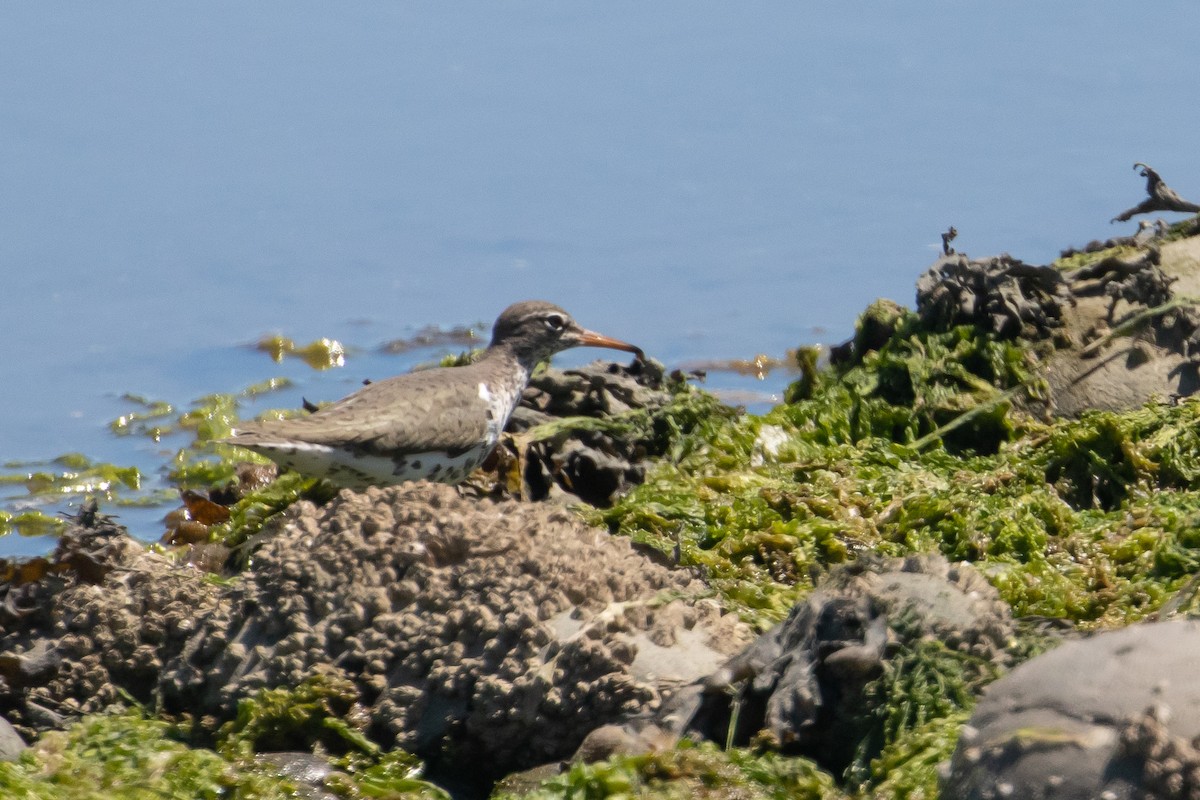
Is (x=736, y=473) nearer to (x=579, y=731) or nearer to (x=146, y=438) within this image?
(x=579, y=731)

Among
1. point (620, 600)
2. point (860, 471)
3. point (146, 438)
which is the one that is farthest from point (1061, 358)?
point (146, 438)

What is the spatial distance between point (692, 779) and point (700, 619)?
2.20 ft

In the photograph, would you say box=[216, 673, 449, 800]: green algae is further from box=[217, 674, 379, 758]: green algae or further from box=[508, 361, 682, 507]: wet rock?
box=[508, 361, 682, 507]: wet rock

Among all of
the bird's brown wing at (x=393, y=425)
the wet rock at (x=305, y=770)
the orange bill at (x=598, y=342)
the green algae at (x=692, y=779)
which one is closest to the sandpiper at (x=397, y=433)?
the bird's brown wing at (x=393, y=425)

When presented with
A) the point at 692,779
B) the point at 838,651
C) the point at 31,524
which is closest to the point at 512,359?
the point at 31,524

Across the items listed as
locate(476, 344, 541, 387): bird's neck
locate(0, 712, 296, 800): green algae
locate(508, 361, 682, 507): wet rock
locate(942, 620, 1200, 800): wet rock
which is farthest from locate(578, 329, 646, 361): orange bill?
locate(942, 620, 1200, 800): wet rock

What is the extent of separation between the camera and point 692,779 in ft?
10.6

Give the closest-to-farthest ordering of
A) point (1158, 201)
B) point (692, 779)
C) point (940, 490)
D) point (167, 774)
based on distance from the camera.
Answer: point (692, 779) → point (167, 774) → point (940, 490) → point (1158, 201)

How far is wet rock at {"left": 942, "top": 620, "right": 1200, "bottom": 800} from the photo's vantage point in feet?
8.41

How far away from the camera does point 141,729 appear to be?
12.8ft

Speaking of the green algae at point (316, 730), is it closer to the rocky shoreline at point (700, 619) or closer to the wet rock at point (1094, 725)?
the rocky shoreline at point (700, 619)

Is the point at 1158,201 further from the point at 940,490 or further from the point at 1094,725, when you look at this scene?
the point at 1094,725

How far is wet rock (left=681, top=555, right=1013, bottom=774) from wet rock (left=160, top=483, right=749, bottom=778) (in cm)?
18

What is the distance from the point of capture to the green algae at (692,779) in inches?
125
